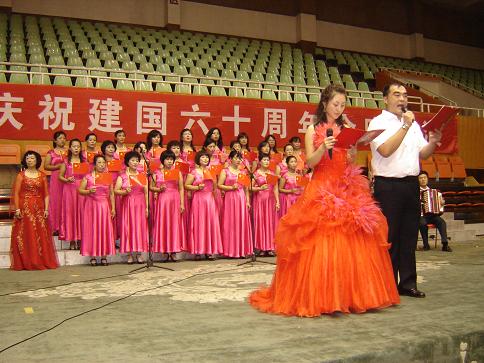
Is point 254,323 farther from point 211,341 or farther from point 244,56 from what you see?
point 244,56

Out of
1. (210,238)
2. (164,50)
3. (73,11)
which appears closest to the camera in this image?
(210,238)

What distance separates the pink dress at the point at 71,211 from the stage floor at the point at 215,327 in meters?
1.72

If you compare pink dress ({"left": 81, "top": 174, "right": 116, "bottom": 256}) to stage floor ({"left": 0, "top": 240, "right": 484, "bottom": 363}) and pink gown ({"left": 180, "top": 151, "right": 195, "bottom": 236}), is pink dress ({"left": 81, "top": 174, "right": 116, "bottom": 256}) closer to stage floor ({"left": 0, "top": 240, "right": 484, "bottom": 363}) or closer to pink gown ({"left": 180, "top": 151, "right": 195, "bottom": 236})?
pink gown ({"left": 180, "top": 151, "right": 195, "bottom": 236})

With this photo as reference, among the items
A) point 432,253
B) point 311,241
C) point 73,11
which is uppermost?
point 73,11

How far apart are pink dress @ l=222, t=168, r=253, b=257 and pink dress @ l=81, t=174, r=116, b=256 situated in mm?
1300

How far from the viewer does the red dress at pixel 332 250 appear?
2.65 m

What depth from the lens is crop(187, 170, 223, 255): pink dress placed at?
5613 millimetres

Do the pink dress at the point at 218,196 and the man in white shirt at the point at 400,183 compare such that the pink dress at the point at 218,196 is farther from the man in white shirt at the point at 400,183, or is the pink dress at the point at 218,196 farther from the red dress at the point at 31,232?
the man in white shirt at the point at 400,183

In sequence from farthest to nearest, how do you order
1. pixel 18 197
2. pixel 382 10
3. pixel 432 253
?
pixel 382 10, pixel 432 253, pixel 18 197

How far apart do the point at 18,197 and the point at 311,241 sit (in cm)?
362

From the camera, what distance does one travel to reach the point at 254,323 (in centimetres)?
252

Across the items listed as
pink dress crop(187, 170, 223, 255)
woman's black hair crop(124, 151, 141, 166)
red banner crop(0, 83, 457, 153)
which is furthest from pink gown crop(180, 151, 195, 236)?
red banner crop(0, 83, 457, 153)

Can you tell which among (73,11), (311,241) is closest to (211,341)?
(311,241)

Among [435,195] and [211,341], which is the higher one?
[435,195]
